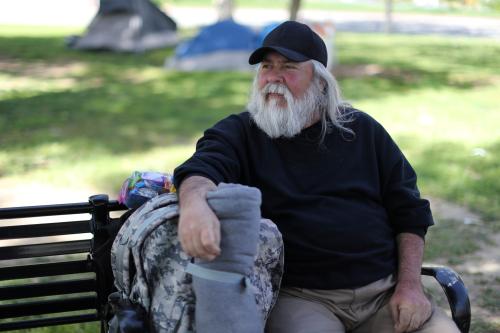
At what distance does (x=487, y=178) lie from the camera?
20.4 ft

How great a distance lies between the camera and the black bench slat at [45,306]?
262 centimetres

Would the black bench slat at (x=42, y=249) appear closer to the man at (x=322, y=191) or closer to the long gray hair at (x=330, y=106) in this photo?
the man at (x=322, y=191)

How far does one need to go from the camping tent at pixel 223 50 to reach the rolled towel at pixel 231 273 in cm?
1139

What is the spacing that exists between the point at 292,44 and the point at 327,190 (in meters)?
0.61

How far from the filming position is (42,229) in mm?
2494

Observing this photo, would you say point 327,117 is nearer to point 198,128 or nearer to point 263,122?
point 263,122

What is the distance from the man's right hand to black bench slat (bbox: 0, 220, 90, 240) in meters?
0.63

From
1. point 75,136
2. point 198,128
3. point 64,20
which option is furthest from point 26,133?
point 64,20

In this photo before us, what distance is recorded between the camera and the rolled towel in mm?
1916

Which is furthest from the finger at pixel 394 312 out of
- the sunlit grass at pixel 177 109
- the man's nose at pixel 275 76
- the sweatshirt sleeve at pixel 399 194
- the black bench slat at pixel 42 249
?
the sunlit grass at pixel 177 109

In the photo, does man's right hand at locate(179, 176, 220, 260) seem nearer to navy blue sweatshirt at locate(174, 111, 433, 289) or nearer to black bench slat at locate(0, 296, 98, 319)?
navy blue sweatshirt at locate(174, 111, 433, 289)

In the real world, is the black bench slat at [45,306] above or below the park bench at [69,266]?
below

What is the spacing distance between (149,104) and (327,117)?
7340 mm

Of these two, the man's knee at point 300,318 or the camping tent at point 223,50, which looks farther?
the camping tent at point 223,50
